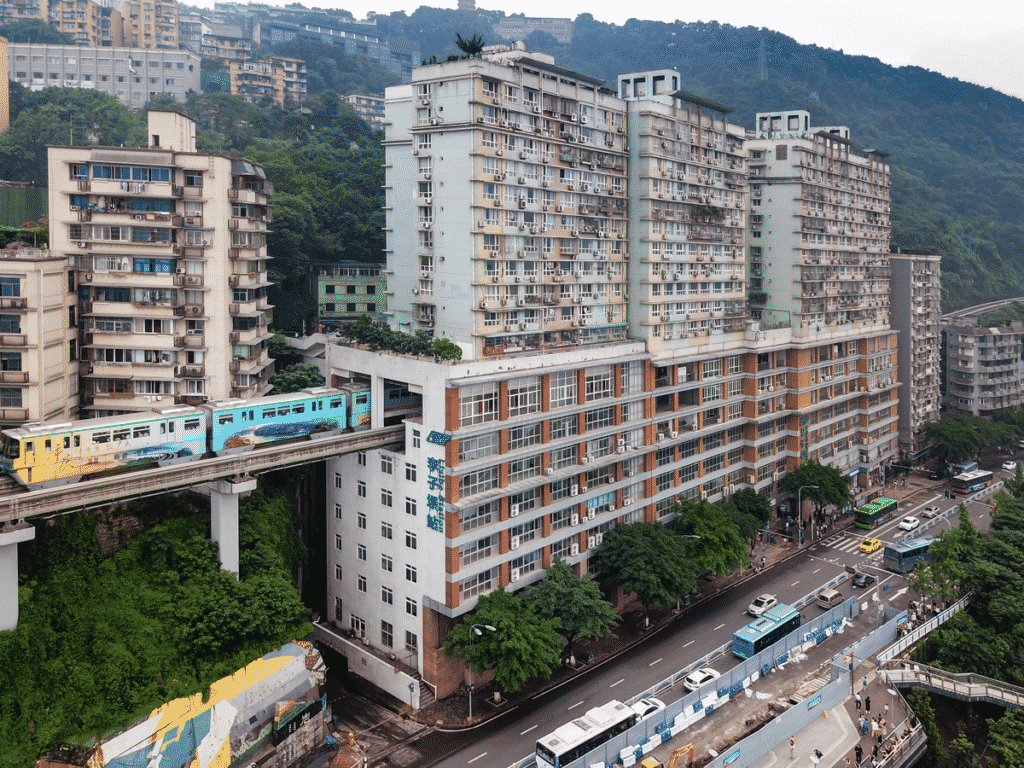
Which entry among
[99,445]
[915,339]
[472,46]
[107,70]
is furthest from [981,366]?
[107,70]

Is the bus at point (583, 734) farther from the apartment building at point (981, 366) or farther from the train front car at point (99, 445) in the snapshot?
Answer: the apartment building at point (981, 366)

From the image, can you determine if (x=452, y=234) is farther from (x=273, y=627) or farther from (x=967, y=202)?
(x=967, y=202)

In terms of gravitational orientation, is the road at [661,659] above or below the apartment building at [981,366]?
below

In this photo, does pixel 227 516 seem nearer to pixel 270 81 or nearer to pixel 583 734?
pixel 583 734

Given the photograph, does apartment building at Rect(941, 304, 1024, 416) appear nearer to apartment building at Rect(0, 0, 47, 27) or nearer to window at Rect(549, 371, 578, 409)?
window at Rect(549, 371, 578, 409)

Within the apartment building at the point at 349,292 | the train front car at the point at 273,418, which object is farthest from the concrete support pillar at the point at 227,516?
the apartment building at the point at 349,292

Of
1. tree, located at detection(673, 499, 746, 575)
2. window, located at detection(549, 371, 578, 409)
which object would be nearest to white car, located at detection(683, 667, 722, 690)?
tree, located at detection(673, 499, 746, 575)
